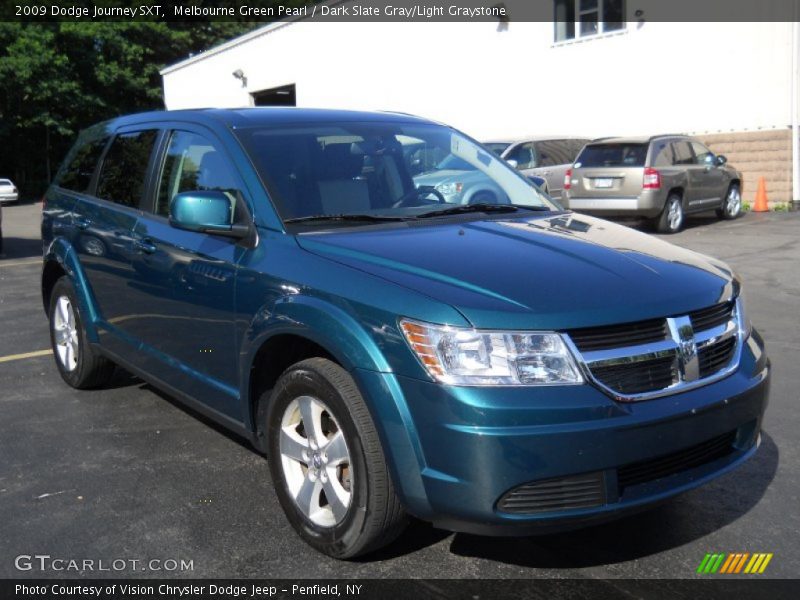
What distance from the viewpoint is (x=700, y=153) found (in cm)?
1672

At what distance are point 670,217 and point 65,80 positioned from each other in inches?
1263

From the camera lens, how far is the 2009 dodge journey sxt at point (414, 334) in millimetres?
2932

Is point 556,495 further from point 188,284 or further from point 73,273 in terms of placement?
point 73,273

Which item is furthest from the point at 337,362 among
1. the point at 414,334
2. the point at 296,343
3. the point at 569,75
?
the point at 569,75

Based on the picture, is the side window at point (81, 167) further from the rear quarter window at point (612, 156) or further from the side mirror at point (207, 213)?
the rear quarter window at point (612, 156)

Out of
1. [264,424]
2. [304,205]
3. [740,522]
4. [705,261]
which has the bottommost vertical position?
[740,522]

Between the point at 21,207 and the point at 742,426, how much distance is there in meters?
35.3

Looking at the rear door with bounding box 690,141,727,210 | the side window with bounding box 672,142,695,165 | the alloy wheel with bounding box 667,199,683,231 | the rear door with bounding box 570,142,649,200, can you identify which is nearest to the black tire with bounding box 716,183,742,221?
the rear door with bounding box 690,141,727,210

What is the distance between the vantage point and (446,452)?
292cm

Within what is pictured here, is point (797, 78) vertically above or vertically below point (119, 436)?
above

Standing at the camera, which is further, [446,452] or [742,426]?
[742,426]

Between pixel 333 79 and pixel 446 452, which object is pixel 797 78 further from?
pixel 446 452
